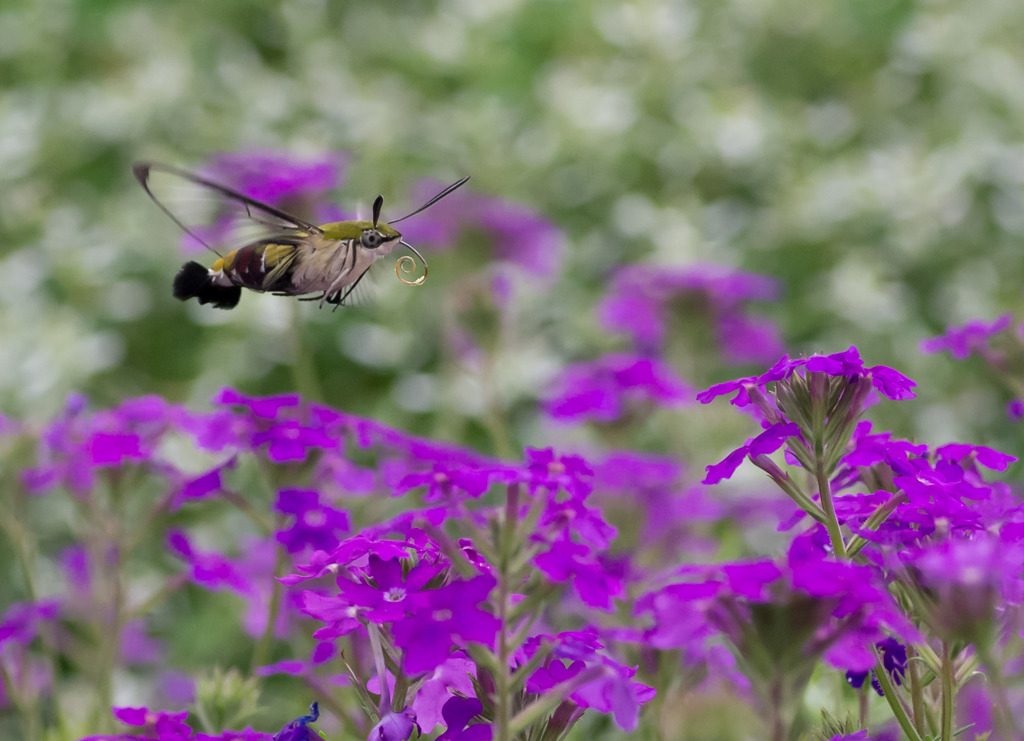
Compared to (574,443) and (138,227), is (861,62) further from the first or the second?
(138,227)

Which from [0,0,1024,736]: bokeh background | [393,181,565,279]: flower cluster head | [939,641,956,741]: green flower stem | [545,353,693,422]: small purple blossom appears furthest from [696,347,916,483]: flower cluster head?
[393,181,565,279]: flower cluster head

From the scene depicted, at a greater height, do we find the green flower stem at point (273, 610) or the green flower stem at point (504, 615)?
the green flower stem at point (273, 610)

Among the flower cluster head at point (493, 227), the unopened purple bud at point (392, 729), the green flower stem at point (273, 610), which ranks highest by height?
the flower cluster head at point (493, 227)

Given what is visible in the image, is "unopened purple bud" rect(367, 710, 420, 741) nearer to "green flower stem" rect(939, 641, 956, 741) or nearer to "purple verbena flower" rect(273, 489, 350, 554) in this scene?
"purple verbena flower" rect(273, 489, 350, 554)

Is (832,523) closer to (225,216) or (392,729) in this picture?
(392,729)

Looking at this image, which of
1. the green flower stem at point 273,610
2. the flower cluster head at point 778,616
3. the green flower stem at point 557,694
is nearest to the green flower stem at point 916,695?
the flower cluster head at point 778,616

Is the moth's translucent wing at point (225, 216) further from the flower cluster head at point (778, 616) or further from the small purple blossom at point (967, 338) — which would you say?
the small purple blossom at point (967, 338)
